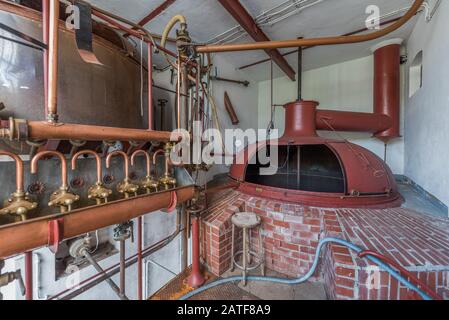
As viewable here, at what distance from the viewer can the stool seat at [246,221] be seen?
55.1 inches

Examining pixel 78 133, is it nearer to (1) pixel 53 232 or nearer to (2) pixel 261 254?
(1) pixel 53 232

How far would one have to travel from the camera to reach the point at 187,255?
68.9 inches

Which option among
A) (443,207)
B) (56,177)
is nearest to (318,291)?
(443,207)

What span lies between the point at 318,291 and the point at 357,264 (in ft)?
1.84

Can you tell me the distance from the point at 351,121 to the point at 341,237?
5.73 feet

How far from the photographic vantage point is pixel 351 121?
237 centimetres

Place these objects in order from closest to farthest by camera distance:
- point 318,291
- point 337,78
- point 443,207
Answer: point 318,291, point 443,207, point 337,78

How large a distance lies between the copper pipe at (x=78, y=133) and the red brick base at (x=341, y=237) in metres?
0.98

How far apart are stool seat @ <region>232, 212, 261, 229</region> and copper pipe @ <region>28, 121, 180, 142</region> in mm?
901

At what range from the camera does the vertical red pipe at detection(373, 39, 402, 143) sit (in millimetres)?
2537

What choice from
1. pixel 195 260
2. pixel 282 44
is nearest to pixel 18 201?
pixel 195 260

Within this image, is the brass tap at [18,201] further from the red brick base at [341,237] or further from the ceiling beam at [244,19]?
the ceiling beam at [244,19]

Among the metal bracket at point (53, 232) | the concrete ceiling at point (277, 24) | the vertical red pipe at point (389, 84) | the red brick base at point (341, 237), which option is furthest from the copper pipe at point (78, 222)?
the vertical red pipe at point (389, 84)
